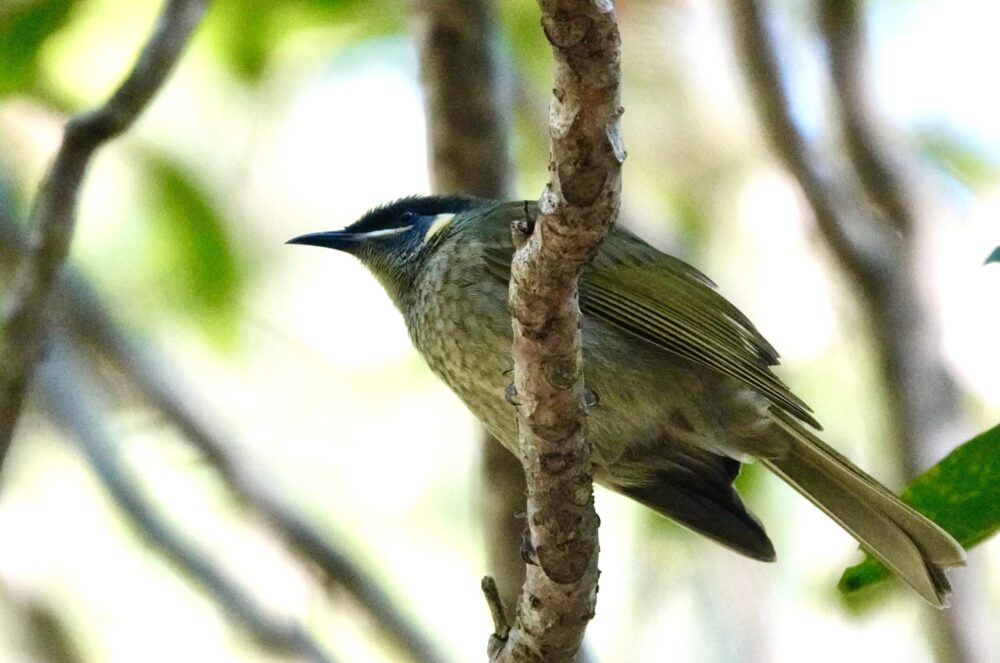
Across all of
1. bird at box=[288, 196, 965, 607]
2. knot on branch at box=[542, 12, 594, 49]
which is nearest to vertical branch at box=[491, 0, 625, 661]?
knot on branch at box=[542, 12, 594, 49]

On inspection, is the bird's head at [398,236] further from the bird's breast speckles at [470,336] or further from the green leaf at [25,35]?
the green leaf at [25,35]

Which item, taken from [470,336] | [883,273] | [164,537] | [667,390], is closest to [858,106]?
[883,273]

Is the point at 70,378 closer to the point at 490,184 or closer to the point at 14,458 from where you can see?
the point at 14,458

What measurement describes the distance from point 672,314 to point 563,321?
1352 mm

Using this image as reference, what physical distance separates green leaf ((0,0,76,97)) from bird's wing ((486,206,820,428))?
61.4 inches

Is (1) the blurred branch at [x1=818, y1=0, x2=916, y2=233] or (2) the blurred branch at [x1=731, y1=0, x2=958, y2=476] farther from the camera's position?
(1) the blurred branch at [x1=818, y1=0, x2=916, y2=233]

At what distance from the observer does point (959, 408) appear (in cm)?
456

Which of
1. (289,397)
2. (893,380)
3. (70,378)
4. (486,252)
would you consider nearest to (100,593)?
(289,397)

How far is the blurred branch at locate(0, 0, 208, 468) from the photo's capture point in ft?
10.6

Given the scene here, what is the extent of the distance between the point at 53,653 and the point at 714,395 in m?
2.33

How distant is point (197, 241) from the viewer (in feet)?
15.8

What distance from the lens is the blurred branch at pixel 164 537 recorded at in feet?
13.4

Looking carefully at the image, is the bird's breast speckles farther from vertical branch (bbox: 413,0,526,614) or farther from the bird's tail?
the bird's tail

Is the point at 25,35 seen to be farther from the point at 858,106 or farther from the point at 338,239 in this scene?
the point at 858,106
